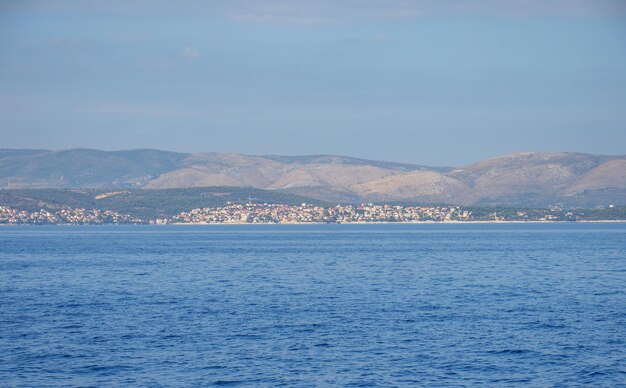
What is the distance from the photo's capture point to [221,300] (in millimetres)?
63938

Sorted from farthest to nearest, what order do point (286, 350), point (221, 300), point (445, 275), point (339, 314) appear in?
point (445, 275)
point (221, 300)
point (339, 314)
point (286, 350)

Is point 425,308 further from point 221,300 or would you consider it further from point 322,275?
point 322,275

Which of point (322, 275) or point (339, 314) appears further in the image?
point (322, 275)

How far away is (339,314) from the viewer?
5597cm

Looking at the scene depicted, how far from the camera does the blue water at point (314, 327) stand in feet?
128

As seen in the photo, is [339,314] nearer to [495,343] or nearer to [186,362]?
[495,343]

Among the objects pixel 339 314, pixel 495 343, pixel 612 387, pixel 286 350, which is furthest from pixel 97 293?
pixel 612 387

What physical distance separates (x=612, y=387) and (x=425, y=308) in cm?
2313

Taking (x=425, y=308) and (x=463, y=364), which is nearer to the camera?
(x=463, y=364)

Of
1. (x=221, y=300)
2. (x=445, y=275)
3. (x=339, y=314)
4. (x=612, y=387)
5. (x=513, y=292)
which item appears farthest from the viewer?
(x=445, y=275)

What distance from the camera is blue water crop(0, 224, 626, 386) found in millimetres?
38906

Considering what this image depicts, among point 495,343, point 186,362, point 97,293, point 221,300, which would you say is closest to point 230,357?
point 186,362

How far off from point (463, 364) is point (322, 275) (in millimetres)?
46968

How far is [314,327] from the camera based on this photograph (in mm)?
50438
